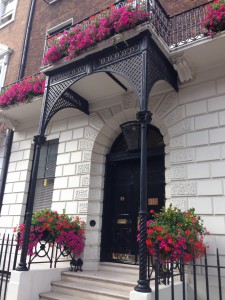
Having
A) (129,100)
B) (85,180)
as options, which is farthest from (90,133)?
(129,100)

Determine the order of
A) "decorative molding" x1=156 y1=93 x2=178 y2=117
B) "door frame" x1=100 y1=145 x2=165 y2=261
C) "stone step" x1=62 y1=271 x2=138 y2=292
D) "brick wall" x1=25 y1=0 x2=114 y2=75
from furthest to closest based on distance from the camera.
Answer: "brick wall" x1=25 y1=0 x2=114 y2=75 < "door frame" x1=100 y1=145 x2=165 y2=261 < "decorative molding" x1=156 y1=93 x2=178 y2=117 < "stone step" x1=62 y1=271 x2=138 y2=292

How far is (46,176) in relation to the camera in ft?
33.9

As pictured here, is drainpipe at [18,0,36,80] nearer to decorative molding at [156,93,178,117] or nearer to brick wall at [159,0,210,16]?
brick wall at [159,0,210,16]

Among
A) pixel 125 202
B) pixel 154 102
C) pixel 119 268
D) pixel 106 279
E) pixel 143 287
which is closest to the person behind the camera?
pixel 143 287

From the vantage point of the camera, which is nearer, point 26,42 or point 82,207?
point 82,207

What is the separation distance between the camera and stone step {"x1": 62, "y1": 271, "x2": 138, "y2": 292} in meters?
6.02

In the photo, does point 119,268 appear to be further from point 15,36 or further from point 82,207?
point 15,36

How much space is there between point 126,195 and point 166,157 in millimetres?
1902

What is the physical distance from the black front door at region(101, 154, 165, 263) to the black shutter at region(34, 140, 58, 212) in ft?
7.42

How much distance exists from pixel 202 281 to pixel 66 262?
3848 millimetres

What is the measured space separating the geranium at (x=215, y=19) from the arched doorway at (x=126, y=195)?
3.19 m

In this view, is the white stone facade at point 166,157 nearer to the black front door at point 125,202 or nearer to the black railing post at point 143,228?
the black front door at point 125,202

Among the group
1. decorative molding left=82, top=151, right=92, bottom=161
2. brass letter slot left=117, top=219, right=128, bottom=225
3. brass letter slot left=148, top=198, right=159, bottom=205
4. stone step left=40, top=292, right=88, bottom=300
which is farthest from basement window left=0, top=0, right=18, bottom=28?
stone step left=40, top=292, right=88, bottom=300

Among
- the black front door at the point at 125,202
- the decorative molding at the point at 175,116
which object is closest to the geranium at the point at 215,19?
the decorative molding at the point at 175,116
